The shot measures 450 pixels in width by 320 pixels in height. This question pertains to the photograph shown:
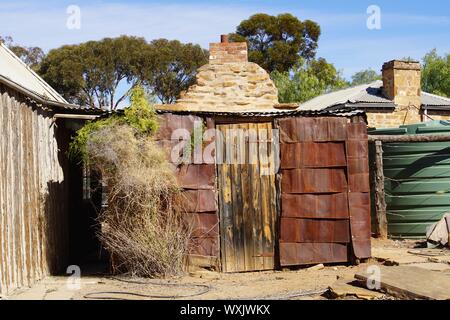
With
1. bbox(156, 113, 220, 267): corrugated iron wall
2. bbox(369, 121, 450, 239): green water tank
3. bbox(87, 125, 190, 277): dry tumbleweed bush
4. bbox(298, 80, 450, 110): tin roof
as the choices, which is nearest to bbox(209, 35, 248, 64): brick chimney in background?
bbox(369, 121, 450, 239): green water tank

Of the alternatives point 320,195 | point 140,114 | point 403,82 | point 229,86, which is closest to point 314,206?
point 320,195

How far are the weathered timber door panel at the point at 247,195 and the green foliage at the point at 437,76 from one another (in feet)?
92.5

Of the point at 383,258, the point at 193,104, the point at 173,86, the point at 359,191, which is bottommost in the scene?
the point at 383,258

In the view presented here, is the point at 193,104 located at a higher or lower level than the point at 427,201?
higher

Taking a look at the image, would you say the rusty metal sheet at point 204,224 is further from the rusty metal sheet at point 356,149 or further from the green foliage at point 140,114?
the rusty metal sheet at point 356,149

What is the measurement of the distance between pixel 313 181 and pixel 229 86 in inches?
174

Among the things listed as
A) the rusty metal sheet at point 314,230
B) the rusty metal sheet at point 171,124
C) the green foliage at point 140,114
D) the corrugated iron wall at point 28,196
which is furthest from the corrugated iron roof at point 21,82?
the rusty metal sheet at point 314,230

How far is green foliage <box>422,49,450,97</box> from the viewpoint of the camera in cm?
3597

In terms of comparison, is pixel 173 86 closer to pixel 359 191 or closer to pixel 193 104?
pixel 193 104

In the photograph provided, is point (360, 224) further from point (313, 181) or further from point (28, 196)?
point (28, 196)

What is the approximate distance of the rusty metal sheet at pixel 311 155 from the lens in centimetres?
1016

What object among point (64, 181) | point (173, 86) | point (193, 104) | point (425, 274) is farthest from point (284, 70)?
point (425, 274)

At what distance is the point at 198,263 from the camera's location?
984cm
